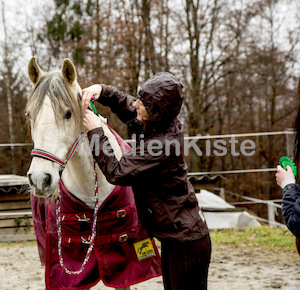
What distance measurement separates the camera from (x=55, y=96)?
184cm

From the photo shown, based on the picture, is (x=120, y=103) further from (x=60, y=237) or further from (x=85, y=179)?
(x=60, y=237)

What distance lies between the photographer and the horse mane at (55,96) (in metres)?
1.83

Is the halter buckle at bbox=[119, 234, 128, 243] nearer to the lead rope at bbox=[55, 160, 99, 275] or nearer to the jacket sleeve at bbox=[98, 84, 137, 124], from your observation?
the lead rope at bbox=[55, 160, 99, 275]

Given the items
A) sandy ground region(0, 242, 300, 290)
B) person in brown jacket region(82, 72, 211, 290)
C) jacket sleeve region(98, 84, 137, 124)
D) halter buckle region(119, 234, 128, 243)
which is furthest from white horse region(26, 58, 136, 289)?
sandy ground region(0, 242, 300, 290)

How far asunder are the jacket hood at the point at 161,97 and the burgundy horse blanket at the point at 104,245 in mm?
648

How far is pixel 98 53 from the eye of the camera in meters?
11.8

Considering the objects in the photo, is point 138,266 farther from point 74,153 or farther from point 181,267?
point 74,153

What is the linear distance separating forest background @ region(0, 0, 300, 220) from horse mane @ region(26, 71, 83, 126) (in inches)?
335

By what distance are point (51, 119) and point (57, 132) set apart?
0.23 feet

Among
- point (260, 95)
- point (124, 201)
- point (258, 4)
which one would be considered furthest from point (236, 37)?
point (124, 201)

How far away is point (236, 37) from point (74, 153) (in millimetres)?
12537

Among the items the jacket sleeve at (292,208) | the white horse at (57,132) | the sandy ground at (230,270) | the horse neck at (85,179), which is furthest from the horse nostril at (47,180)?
the sandy ground at (230,270)

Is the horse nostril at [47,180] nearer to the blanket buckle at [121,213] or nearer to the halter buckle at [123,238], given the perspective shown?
the blanket buckle at [121,213]

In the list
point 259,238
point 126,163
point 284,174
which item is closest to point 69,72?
point 126,163
